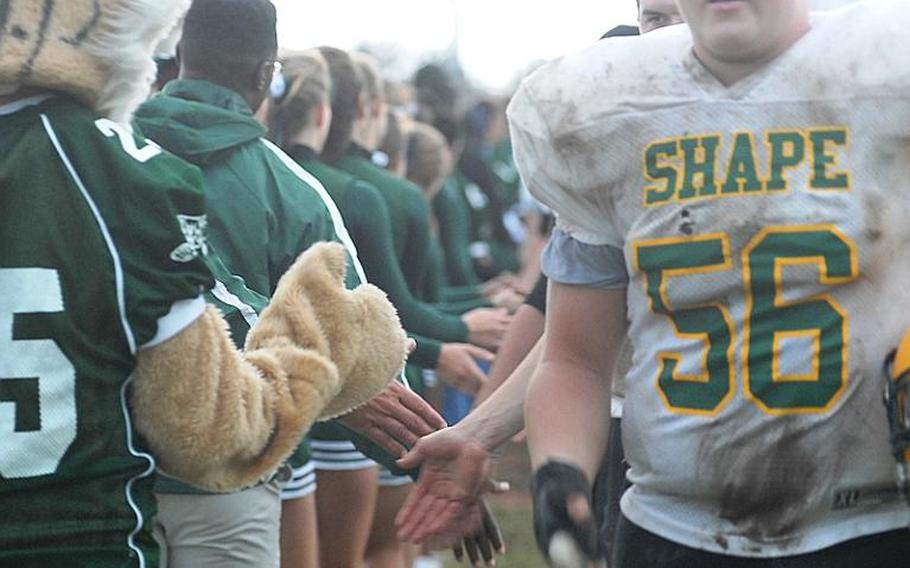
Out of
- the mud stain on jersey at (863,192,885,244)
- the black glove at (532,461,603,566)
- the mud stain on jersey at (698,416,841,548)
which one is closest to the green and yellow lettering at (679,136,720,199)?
the mud stain on jersey at (863,192,885,244)

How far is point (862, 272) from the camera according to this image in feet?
9.68

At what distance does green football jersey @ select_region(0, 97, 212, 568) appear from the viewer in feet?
9.92

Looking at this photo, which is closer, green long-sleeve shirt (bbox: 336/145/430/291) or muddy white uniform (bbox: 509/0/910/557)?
muddy white uniform (bbox: 509/0/910/557)

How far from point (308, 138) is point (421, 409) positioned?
2101mm

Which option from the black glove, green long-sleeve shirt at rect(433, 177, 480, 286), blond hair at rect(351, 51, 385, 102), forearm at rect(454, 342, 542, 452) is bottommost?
green long-sleeve shirt at rect(433, 177, 480, 286)

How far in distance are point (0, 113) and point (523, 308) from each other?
193 centimetres

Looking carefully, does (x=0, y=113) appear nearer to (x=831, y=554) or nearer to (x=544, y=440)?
(x=544, y=440)

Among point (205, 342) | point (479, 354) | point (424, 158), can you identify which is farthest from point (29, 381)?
point (424, 158)

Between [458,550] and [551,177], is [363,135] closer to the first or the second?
[458,550]

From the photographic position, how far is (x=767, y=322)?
9.86 feet

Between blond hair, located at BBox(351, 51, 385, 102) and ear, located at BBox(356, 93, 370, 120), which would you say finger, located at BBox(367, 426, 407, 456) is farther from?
blond hair, located at BBox(351, 51, 385, 102)

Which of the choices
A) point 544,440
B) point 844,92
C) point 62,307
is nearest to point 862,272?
point 844,92

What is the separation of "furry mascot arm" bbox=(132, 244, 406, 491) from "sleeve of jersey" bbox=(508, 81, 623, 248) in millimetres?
454

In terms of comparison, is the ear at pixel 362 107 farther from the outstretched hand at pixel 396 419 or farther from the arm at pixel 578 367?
the arm at pixel 578 367
